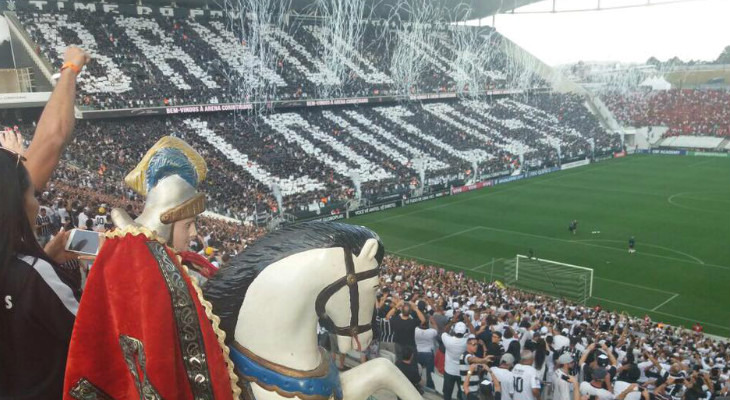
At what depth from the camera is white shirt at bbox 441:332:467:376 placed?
8.22m

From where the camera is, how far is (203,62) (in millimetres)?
44125

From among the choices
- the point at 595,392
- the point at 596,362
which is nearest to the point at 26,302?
the point at 595,392

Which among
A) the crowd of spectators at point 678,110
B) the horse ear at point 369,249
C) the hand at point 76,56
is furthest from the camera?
the crowd of spectators at point 678,110

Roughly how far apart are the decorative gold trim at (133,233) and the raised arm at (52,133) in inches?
17.2

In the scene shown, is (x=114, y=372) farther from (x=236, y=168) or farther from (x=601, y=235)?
(x=236, y=168)

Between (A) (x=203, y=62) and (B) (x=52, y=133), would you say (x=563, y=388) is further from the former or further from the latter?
(A) (x=203, y=62)

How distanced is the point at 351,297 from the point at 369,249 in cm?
32

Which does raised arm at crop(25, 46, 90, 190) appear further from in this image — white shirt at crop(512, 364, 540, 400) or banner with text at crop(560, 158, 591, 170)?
banner with text at crop(560, 158, 591, 170)

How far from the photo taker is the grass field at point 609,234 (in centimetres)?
2047

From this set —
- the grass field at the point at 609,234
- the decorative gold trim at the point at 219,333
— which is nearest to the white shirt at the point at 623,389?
the decorative gold trim at the point at 219,333

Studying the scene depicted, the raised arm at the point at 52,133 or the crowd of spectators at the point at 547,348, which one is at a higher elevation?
the raised arm at the point at 52,133

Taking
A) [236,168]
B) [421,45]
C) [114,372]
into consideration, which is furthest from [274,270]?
[421,45]

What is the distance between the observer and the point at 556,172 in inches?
1861

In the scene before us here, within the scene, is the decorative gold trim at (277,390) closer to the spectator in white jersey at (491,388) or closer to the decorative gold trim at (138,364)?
the decorative gold trim at (138,364)
